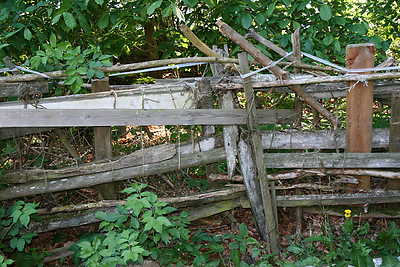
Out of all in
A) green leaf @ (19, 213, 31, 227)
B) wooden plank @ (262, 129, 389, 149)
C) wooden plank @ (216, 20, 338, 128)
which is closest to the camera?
green leaf @ (19, 213, 31, 227)

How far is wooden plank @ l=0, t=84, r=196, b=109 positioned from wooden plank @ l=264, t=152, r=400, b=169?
3.02 feet

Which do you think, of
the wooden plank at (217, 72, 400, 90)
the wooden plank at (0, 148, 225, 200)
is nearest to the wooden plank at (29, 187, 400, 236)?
the wooden plank at (0, 148, 225, 200)

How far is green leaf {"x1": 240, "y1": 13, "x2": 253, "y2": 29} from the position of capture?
4.16 meters

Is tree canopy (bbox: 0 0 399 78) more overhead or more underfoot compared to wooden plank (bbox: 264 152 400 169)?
more overhead

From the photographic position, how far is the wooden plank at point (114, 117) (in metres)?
3.40

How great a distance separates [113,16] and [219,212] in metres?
2.18

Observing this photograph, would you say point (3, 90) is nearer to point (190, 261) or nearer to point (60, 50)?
point (60, 50)

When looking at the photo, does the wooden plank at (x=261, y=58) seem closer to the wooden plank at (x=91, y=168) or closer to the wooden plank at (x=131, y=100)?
the wooden plank at (x=131, y=100)

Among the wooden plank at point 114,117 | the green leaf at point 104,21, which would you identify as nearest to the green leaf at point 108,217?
the wooden plank at point 114,117

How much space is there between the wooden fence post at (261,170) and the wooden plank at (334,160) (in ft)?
0.53

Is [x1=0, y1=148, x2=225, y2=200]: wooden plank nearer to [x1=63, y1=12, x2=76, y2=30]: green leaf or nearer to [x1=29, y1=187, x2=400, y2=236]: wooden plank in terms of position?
[x1=29, y1=187, x2=400, y2=236]: wooden plank

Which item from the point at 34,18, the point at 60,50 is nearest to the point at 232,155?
the point at 60,50

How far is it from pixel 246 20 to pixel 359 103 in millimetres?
1300

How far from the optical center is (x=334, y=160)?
391cm
